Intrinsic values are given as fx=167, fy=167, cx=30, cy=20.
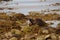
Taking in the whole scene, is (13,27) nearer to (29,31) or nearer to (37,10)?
(29,31)

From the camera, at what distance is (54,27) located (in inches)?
62.7

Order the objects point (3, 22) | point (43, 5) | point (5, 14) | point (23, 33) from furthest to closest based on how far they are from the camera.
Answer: point (43, 5), point (5, 14), point (3, 22), point (23, 33)

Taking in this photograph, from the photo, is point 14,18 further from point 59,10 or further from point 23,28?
point 59,10

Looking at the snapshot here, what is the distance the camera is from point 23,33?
1.50 m

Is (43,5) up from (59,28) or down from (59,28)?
up

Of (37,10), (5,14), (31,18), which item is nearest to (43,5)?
(37,10)

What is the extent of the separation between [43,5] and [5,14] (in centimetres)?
47

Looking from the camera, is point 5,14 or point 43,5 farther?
point 43,5

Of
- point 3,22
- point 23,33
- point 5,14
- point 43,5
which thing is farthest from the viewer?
point 43,5

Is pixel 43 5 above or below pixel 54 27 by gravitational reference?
above

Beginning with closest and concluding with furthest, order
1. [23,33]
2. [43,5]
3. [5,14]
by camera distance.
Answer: [23,33], [5,14], [43,5]

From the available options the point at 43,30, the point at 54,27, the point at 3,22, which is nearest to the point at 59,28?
the point at 54,27

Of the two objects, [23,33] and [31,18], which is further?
[31,18]

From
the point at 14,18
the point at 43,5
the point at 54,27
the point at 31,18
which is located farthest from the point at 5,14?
the point at 54,27
